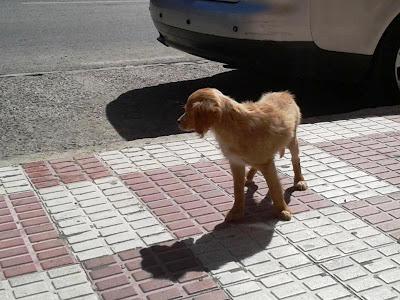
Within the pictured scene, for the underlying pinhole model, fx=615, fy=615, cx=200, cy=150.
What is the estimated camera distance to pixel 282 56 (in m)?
5.72

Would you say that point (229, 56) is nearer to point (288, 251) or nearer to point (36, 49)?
point (288, 251)

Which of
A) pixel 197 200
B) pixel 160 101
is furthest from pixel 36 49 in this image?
pixel 197 200

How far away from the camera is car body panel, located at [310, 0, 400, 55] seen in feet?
18.4

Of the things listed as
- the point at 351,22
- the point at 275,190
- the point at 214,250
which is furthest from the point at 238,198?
the point at 351,22

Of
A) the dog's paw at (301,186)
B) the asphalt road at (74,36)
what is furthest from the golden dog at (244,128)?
the asphalt road at (74,36)

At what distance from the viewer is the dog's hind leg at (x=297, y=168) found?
13.6ft

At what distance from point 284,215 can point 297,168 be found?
1.86ft

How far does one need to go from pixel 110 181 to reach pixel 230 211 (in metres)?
1.04

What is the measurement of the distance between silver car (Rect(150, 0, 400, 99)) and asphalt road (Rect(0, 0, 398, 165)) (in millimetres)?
493

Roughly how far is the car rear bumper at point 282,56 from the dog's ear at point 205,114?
8.05ft

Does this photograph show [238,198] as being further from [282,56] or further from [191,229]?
[282,56]

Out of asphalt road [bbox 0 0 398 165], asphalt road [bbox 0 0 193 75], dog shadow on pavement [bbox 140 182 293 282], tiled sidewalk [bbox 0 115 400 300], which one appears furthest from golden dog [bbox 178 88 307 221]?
asphalt road [bbox 0 0 193 75]

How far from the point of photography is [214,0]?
19.2 ft

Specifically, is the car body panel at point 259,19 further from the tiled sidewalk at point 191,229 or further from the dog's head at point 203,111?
the dog's head at point 203,111
